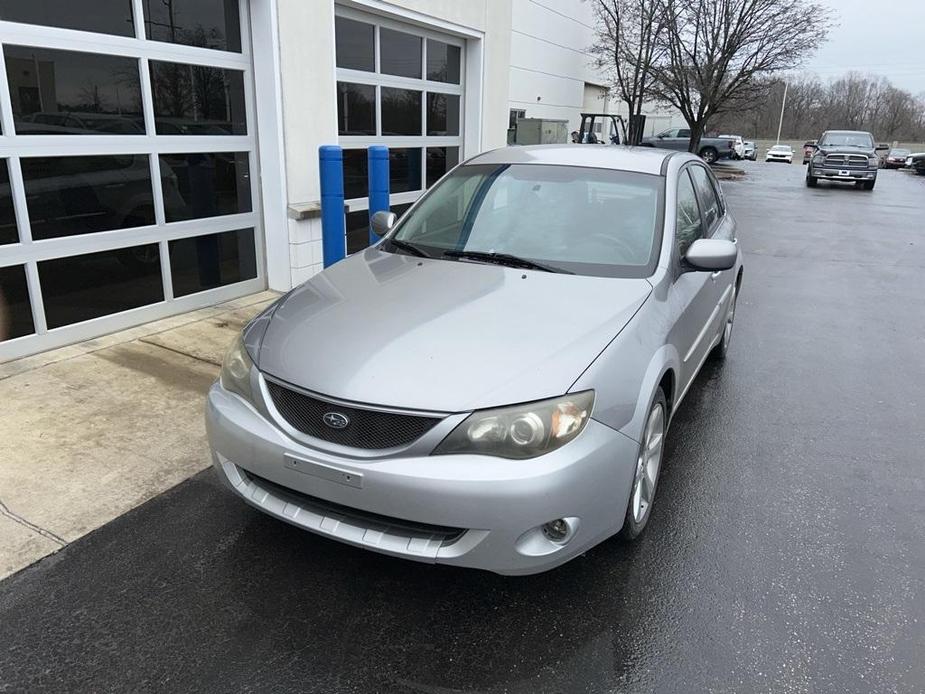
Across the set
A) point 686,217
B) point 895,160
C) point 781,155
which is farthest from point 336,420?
point 895,160

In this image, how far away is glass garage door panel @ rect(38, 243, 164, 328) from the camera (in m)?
5.24

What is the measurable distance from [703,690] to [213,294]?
5.59 m

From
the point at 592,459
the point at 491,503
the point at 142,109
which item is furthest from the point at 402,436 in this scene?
the point at 142,109

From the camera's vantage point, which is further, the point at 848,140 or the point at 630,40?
the point at 630,40

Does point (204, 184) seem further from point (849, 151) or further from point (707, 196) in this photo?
point (849, 151)

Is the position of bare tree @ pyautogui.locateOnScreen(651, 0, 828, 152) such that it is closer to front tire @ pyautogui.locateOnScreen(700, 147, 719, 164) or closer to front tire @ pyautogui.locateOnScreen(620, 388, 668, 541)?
front tire @ pyautogui.locateOnScreen(700, 147, 719, 164)

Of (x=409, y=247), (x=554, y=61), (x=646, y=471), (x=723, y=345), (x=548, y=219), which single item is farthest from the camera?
(x=554, y=61)

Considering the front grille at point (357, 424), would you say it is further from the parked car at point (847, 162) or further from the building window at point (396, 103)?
the parked car at point (847, 162)

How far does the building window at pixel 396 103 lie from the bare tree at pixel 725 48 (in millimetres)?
23271

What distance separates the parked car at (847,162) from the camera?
24141mm

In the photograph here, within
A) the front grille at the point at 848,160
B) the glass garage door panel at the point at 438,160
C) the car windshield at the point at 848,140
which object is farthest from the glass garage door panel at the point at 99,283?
the car windshield at the point at 848,140

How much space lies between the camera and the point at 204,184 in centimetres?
632

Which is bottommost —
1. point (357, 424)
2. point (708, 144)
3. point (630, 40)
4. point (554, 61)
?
point (357, 424)

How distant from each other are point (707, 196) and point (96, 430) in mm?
4345
